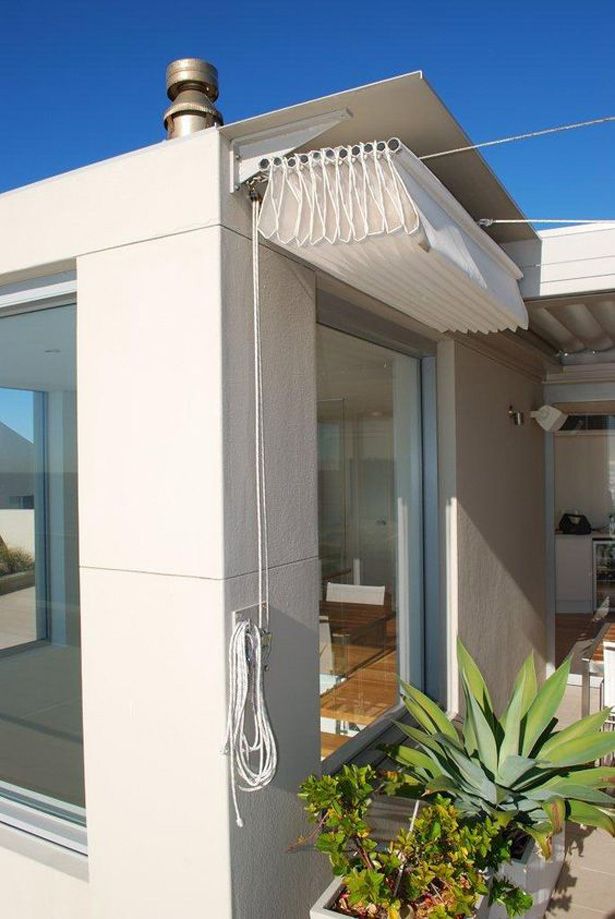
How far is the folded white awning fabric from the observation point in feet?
6.72

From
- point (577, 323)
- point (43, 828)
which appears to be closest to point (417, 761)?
point (43, 828)

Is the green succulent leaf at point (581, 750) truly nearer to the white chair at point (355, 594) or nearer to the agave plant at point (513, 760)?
the agave plant at point (513, 760)

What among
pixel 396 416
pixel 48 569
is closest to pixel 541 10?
pixel 396 416

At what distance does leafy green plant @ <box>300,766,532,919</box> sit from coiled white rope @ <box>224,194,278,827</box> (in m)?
0.21

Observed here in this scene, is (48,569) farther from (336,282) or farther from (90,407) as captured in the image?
(336,282)

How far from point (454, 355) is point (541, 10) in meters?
3.09

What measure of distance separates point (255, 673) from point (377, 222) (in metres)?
1.41

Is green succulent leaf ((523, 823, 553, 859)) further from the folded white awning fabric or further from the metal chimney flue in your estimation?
the metal chimney flue

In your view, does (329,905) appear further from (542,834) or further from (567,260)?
(567,260)

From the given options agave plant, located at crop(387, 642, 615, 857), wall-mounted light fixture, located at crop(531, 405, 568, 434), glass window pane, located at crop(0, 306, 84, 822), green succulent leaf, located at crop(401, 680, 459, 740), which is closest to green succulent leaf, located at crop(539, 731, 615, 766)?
agave plant, located at crop(387, 642, 615, 857)

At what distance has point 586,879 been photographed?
385cm

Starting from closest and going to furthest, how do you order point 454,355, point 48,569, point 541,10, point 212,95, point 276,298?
1. point 276,298
2. point 212,95
3. point 48,569
4. point 454,355
5. point 541,10

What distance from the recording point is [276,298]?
2.66 meters

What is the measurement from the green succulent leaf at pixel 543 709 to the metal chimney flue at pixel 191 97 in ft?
8.34
